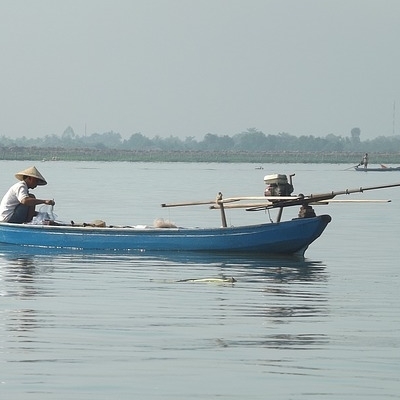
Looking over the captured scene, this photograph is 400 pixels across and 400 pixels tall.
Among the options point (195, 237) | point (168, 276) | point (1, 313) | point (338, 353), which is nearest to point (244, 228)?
point (195, 237)

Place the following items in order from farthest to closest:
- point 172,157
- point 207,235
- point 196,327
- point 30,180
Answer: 1. point 172,157
2. point 207,235
3. point 30,180
4. point 196,327

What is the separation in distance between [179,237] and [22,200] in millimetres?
2470

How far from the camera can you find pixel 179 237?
2086 cm

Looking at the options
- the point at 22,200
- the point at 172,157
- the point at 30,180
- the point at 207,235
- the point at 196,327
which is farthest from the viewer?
the point at 172,157

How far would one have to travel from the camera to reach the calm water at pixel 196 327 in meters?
10.1

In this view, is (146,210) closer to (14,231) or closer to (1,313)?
(14,231)

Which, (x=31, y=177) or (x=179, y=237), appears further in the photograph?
(x=179, y=237)

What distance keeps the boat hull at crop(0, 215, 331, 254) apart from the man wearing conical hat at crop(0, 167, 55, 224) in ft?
0.63

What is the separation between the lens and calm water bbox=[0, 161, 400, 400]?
10.1 m

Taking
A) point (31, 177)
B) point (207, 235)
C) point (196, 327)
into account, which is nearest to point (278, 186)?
point (207, 235)

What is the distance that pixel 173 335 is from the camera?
12.4 meters

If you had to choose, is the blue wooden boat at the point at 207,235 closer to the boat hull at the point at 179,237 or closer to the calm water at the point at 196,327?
the boat hull at the point at 179,237

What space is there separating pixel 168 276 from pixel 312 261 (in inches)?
154

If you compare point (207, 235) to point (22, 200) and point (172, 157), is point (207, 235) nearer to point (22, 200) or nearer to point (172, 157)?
point (22, 200)
